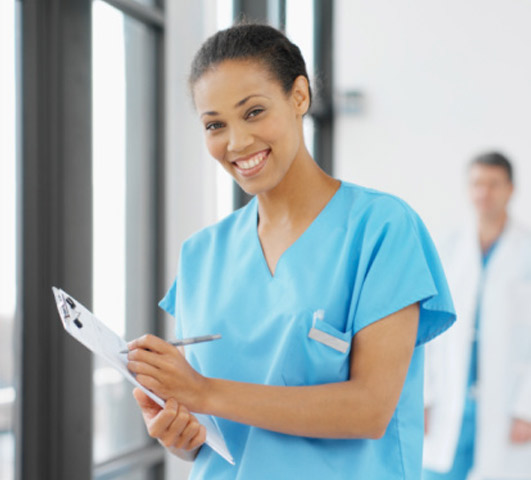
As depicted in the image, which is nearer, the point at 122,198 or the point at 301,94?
the point at 301,94

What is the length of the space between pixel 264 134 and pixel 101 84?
1100 millimetres

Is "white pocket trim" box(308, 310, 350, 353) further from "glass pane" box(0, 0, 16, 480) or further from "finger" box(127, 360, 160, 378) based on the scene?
"glass pane" box(0, 0, 16, 480)

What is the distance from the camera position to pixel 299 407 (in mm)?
853

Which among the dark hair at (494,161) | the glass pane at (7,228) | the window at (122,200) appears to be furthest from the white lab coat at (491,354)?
the glass pane at (7,228)

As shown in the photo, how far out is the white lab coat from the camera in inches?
95.3

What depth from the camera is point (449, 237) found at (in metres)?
2.59

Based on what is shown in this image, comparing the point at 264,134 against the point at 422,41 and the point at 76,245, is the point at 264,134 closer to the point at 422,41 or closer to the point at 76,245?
the point at 76,245

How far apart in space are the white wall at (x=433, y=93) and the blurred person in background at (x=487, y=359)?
51.2 inches

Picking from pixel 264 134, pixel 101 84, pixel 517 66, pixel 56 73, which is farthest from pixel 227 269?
pixel 517 66

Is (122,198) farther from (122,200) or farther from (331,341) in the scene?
(331,341)

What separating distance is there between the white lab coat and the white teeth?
1.62m

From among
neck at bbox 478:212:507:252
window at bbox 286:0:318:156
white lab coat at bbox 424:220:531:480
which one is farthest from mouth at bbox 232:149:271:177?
window at bbox 286:0:318:156

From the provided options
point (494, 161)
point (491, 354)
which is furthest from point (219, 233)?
point (494, 161)

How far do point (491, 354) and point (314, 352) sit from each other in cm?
169
